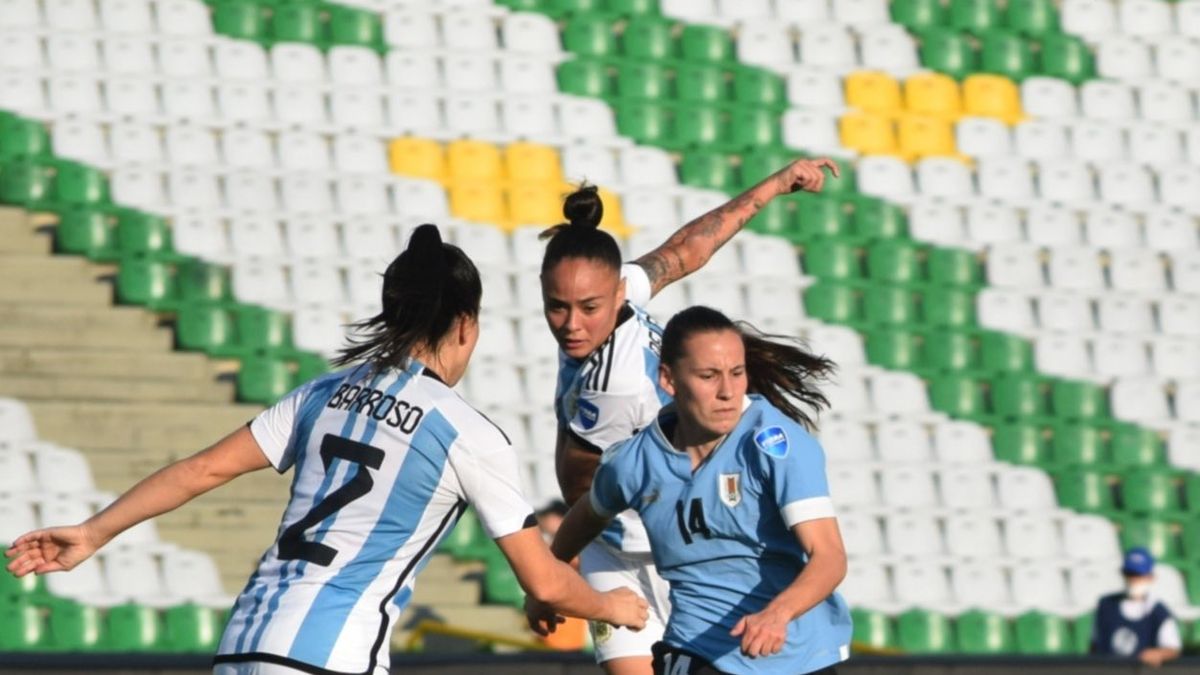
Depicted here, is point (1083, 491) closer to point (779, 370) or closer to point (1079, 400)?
point (1079, 400)

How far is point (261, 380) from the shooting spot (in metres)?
11.8

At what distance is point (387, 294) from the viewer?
4.19 metres

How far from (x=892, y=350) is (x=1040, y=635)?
237 centimetres

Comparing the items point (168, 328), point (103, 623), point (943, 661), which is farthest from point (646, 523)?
point (168, 328)

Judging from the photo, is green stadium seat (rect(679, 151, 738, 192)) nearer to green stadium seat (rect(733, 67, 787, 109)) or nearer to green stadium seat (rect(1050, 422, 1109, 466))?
green stadium seat (rect(733, 67, 787, 109))

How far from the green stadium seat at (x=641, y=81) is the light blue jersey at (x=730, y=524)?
996 cm

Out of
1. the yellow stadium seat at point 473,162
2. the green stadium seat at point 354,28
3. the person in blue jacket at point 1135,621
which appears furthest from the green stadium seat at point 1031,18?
the person in blue jacket at point 1135,621

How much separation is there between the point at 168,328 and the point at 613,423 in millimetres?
7320

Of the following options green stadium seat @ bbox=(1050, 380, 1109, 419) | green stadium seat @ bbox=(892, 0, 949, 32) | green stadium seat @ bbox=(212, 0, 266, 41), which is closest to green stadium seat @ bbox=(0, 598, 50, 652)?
green stadium seat @ bbox=(212, 0, 266, 41)

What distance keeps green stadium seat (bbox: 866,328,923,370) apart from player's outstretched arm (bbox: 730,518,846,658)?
9.10 meters

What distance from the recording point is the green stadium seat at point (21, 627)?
1018cm

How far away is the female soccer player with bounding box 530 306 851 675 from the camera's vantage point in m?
4.36

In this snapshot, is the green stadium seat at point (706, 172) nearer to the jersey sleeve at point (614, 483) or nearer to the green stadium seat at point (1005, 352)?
the green stadium seat at point (1005, 352)

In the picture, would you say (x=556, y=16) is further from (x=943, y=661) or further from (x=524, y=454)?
(x=943, y=661)
